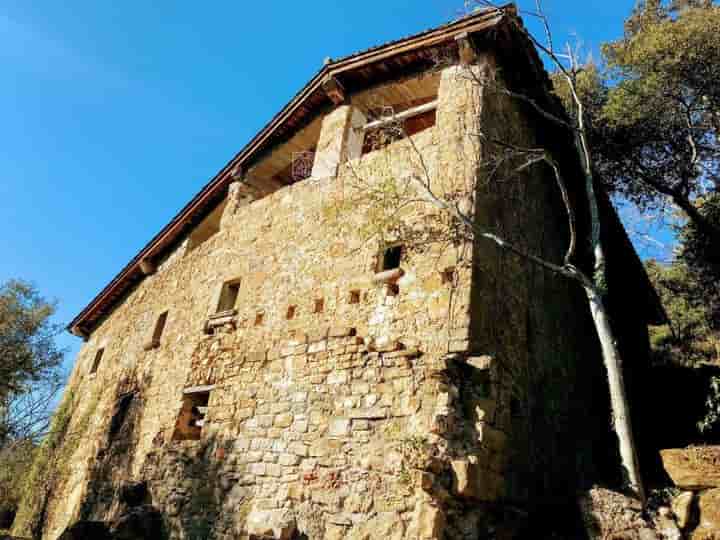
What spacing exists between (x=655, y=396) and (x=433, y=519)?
32.2ft

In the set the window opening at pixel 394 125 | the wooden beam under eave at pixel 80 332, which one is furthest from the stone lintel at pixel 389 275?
the wooden beam under eave at pixel 80 332

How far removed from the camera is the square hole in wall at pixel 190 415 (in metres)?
9.19

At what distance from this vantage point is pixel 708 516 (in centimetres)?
496

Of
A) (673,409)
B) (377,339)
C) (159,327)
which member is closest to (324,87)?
(377,339)

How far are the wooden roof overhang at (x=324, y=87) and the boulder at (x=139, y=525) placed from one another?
7355 mm

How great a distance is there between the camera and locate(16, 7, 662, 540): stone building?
19.0 ft

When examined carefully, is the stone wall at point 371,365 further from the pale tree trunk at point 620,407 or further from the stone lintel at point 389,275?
the pale tree trunk at point 620,407

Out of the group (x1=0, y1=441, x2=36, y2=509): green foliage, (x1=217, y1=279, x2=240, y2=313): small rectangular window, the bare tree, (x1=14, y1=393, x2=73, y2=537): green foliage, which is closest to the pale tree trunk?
the bare tree

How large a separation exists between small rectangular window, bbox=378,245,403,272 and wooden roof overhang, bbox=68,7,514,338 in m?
3.69

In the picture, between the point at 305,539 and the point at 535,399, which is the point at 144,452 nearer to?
the point at 305,539

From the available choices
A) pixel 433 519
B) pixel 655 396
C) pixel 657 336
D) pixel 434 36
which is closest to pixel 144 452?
pixel 433 519

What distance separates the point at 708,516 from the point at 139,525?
723cm

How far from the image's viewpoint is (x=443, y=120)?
801 cm

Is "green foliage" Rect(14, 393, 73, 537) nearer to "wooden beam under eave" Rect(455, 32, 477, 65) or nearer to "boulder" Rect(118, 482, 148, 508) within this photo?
"boulder" Rect(118, 482, 148, 508)
